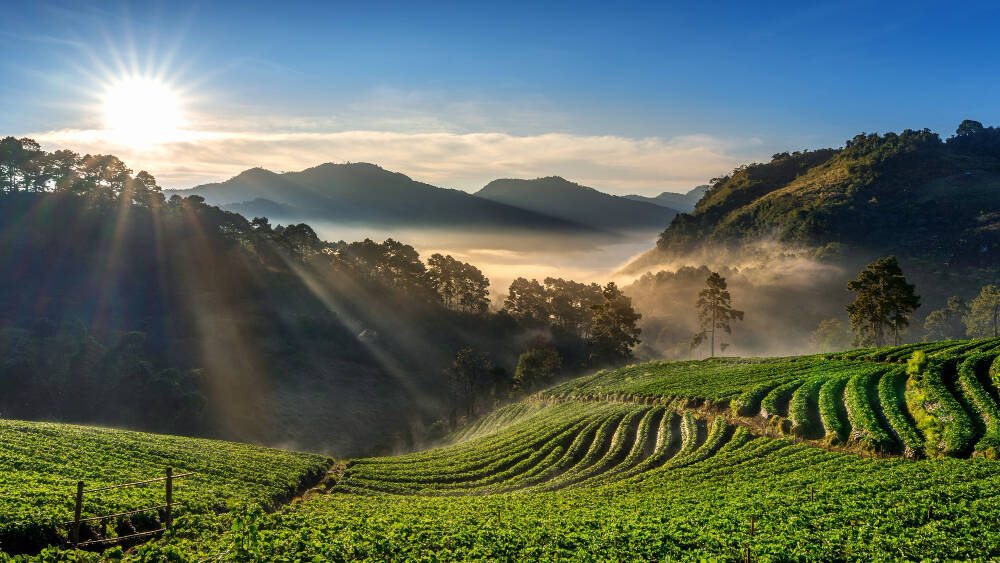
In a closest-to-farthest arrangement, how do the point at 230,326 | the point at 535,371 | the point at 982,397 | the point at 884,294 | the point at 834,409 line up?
the point at 982,397
the point at 834,409
the point at 884,294
the point at 535,371
the point at 230,326

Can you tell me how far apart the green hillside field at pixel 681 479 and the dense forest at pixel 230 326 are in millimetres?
45405

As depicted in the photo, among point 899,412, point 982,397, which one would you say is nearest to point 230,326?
point 899,412

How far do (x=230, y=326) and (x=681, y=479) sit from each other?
10677cm

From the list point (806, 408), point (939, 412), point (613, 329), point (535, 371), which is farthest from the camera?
point (613, 329)

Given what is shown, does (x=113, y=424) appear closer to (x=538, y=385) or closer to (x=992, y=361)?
(x=538, y=385)

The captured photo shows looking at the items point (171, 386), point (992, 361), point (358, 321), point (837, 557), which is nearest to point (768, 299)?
point (358, 321)

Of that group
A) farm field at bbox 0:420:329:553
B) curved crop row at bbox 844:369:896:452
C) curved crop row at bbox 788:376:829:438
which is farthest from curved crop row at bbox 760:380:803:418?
farm field at bbox 0:420:329:553

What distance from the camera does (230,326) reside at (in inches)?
4611

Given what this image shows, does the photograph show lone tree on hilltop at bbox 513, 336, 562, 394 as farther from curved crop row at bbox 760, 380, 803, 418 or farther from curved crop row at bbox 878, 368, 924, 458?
curved crop row at bbox 878, 368, 924, 458

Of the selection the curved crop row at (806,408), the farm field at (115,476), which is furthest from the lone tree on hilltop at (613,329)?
the farm field at (115,476)

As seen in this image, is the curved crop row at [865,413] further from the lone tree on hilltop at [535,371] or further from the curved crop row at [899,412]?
the lone tree on hilltop at [535,371]

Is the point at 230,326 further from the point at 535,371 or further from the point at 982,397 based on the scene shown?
the point at 982,397

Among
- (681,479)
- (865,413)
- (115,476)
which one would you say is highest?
(865,413)

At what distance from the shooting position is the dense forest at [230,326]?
287 ft
